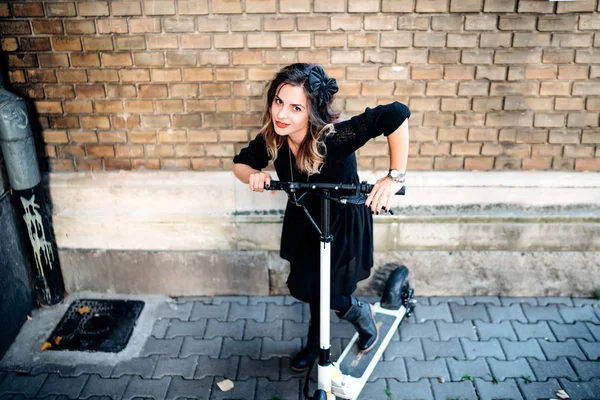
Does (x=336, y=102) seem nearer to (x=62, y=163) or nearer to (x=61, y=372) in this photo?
(x=62, y=163)

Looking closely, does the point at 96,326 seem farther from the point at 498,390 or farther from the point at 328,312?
the point at 498,390

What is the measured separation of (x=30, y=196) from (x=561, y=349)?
389 cm

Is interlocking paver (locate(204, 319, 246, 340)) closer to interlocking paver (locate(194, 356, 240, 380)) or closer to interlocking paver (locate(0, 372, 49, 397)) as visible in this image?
interlocking paver (locate(194, 356, 240, 380))

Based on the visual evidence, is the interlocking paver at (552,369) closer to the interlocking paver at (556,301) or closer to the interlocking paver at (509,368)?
the interlocking paver at (509,368)

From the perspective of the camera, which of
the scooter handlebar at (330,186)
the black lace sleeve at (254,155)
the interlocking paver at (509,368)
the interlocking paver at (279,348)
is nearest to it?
the scooter handlebar at (330,186)

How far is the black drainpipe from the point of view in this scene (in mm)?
3729

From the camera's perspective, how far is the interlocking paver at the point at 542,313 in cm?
411

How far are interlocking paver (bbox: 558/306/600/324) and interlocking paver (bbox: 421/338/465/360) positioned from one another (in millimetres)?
918

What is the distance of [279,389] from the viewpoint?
11.5 feet

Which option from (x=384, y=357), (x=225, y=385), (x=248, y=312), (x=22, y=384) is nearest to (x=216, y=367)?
(x=225, y=385)

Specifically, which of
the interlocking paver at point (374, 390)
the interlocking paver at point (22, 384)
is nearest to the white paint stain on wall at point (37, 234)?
the interlocking paver at point (22, 384)

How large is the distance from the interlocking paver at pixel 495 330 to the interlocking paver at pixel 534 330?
0.15ft

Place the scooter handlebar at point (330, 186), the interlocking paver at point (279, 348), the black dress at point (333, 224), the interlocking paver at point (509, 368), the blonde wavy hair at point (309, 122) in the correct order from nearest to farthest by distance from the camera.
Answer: the scooter handlebar at point (330, 186) → the blonde wavy hair at point (309, 122) → the black dress at point (333, 224) → the interlocking paver at point (509, 368) → the interlocking paver at point (279, 348)

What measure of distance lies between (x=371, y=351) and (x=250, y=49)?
2.21 meters
